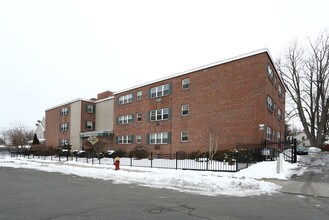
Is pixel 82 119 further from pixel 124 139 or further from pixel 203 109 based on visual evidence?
pixel 203 109

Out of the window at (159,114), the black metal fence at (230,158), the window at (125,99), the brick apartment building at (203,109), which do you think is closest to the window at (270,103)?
the brick apartment building at (203,109)

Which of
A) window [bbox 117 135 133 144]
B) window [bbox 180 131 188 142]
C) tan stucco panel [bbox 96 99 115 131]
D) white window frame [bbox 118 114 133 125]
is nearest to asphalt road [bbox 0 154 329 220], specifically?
window [bbox 180 131 188 142]

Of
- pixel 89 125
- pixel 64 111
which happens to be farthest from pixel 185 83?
pixel 64 111

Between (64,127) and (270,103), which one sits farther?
(64,127)

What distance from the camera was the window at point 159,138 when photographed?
104 feet

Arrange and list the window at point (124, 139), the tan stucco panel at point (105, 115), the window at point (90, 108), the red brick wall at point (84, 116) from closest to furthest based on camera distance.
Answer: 1. the window at point (124, 139)
2. the tan stucco panel at point (105, 115)
3. the red brick wall at point (84, 116)
4. the window at point (90, 108)

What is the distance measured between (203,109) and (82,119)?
24488 millimetres

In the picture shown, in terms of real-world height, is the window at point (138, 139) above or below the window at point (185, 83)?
below

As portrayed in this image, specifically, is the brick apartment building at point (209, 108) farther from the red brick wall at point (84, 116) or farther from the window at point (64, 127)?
the window at point (64, 127)

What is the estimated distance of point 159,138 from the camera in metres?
32.7

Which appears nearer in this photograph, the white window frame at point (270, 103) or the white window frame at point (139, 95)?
the white window frame at point (270, 103)

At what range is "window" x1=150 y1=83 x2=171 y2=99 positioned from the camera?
1281 inches

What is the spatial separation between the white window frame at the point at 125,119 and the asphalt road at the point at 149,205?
Answer: 26.7 meters

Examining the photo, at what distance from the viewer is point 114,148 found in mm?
39656
